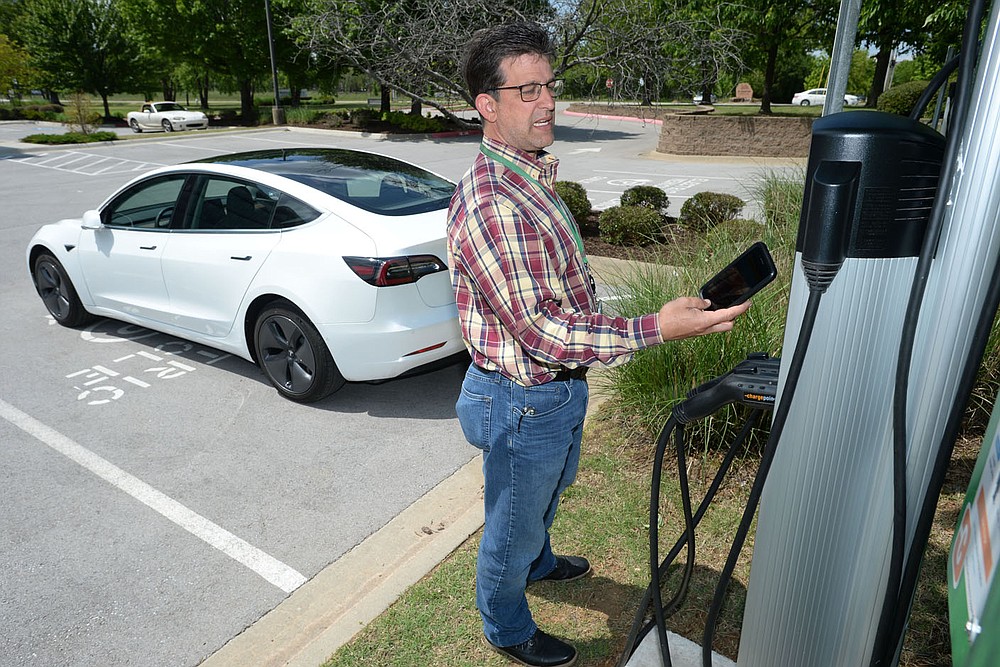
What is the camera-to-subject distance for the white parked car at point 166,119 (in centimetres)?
3338

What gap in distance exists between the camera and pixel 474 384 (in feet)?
7.44

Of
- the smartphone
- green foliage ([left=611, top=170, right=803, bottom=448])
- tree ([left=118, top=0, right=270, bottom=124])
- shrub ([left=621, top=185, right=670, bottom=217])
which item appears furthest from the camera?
tree ([left=118, top=0, right=270, bottom=124])

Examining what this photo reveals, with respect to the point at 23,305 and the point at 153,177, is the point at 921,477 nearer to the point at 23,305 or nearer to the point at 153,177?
the point at 153,177

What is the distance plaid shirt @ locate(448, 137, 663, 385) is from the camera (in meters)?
1.95

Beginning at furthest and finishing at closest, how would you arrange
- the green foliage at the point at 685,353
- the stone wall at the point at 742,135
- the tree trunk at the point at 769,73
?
the tree trunk at the point at 769,73 → the stone wall at the point at 742,135 → the green foliage at the point at 685,353

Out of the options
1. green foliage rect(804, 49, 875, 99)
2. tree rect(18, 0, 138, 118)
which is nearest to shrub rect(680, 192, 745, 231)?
green foliage rect(804, 49, 875, 99)

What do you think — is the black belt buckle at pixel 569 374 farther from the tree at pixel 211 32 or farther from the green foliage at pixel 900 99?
the tree at pixel 211 32

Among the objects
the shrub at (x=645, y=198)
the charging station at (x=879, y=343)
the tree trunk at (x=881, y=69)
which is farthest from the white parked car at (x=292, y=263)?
the tree trunk at (x=881, y=69)

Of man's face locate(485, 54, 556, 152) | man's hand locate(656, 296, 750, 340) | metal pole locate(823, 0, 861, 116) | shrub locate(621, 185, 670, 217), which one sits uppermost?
metal pole locate(823, 0, 861, 116)

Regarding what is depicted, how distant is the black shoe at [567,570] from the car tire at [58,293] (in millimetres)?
5109

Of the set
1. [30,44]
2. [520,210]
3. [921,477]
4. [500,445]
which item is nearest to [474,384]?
[500,445]

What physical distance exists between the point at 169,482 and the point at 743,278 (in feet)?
11.4

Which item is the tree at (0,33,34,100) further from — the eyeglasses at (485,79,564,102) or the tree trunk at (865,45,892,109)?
the eyeglasses at (485,79,564,102)

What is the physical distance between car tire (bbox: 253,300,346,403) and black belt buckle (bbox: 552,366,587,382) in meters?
2.63
